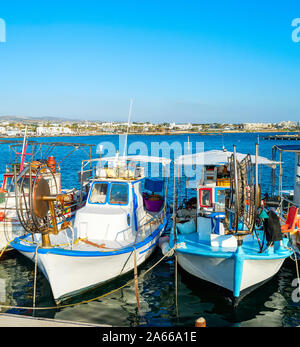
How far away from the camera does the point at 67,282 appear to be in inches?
442

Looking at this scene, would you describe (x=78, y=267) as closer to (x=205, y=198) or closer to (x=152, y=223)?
(x=152, y=223)

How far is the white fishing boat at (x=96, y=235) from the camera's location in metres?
10.6

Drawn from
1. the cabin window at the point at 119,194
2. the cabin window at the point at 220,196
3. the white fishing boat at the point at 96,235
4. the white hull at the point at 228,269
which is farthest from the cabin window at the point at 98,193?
the cabin window at the point at 220,196

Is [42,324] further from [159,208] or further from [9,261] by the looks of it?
[159,208]

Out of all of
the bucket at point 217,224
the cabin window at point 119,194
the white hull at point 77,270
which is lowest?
the white hull at point 77,270

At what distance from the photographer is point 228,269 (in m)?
11.2

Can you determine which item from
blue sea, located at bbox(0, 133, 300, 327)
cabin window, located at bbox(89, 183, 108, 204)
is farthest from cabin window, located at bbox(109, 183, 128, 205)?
blue sea, located at bbox(0, 133, 300, 327)

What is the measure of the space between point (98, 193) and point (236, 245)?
6201 millimetres

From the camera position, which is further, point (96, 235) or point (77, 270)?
point (96, 235)

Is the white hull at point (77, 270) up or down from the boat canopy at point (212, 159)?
down

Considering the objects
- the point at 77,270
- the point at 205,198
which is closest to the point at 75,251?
the point at 77,270

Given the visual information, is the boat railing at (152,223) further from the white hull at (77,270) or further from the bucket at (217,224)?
the bucket at (217,224)
